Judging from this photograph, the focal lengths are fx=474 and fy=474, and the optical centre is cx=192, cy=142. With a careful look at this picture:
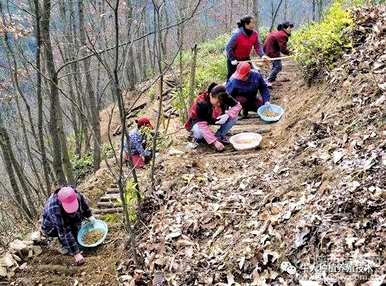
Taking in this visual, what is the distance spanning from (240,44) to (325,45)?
5.93ft

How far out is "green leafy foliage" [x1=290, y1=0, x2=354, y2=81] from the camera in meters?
7.66

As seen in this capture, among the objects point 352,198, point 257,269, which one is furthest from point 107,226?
point 352,198

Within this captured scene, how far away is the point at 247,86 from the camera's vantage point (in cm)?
834

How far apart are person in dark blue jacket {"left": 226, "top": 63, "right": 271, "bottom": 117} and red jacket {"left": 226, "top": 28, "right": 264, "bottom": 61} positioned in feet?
2.62

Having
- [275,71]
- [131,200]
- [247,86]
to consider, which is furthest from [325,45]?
[131,200]

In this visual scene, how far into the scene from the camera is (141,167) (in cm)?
845

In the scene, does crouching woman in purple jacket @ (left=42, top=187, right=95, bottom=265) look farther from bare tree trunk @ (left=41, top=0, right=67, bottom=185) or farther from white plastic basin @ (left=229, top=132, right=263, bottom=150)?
white plastic basin @ (left=229, top=132, right=263, bottom=150)

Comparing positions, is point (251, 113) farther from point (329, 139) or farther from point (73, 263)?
point (73, 263)

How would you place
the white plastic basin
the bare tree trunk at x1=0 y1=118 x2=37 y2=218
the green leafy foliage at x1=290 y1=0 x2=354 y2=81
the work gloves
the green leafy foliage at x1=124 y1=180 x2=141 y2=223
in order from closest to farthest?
the green leafy foliage at x1=124 y1=180 x2=141 y2=223, the white plastic basin, the work gloves, the green leafy foliage at x1=290 y1=0 x2=354 y2=81, the bare tree trunk at x1=0 y1=118 x2=37 y2=218

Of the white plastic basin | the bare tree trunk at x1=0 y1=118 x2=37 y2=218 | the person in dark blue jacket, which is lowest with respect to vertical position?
the bare tree trunk at x1=0 y1=118 x2=37 y2=218

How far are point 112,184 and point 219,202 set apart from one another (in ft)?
10.6

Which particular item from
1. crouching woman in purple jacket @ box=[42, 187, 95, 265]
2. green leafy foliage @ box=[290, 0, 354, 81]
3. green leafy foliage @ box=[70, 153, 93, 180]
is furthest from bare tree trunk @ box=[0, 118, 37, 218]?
green leafy foliage @ box=[290, 0, 354, 81]

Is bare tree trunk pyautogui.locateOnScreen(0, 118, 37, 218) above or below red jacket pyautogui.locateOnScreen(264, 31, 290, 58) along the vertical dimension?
below

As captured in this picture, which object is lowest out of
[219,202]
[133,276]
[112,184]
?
[112,184]
